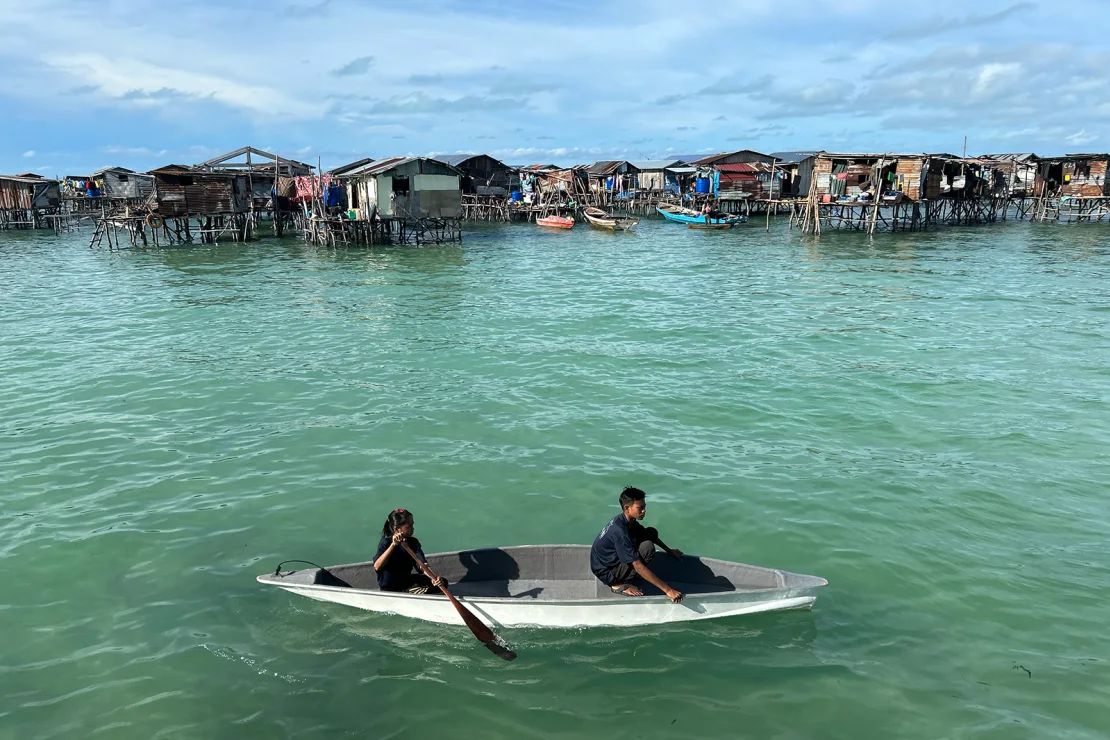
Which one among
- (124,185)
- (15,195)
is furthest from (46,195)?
(124,185)

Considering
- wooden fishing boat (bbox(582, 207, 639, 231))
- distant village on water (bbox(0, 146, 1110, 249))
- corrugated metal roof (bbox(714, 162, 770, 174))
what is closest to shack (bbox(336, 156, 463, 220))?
distant village on water (bbox(0, 146, 1110, 249))

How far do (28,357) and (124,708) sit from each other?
16.1 metres

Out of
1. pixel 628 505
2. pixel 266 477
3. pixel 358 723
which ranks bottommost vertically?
pixel 358 723

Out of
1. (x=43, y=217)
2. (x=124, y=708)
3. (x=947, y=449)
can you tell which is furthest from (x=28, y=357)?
(x=43, y=217)

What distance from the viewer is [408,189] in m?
44.3

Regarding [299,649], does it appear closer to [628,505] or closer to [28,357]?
[628,505]

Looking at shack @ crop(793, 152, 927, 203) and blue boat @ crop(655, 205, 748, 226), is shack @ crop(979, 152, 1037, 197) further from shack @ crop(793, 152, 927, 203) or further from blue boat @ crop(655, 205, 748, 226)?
blue boat @ crop(655, 205, 748, 226)

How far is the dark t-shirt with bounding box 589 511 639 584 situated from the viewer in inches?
320

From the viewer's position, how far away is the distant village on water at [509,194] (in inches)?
1841

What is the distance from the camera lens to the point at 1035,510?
1098 cm

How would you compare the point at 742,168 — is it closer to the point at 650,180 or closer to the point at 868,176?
the point at 650,180

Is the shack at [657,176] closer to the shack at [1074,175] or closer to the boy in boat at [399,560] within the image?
the shack at [1074,175]

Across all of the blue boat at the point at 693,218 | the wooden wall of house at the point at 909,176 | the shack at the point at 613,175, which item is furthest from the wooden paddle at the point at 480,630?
the shack at the point at 613,175

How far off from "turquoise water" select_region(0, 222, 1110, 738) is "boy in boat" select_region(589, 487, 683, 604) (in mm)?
592
